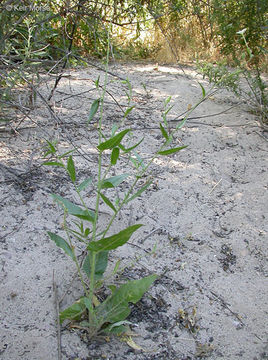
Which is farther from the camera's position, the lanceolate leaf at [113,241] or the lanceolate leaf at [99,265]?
the lanceolate leaf at [99,265]

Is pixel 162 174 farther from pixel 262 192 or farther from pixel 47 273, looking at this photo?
pixel 47 273

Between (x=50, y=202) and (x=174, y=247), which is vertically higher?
(x=50, y=202)

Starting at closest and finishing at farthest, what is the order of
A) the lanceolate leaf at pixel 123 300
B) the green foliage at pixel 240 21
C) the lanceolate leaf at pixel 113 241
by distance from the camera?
1. the lanceolate leaf at pixel 113 241
2. the lanceolate leaf at pixel 123 300
3. the green foliage at pixel 240 21

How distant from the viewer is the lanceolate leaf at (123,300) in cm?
137

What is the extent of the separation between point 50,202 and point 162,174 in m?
0.75

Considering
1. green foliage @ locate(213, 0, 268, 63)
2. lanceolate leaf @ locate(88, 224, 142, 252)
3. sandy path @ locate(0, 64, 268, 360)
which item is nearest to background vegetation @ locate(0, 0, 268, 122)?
green foliage @ locate(213, 0, 268, 63)

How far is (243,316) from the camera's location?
1625mm

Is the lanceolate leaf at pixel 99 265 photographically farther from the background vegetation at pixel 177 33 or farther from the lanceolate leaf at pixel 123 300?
the background vegetation at pixel 177 33

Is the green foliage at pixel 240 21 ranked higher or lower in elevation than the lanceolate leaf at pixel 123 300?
higher

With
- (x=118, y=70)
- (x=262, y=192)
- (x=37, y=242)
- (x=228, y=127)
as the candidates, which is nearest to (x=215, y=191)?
(x=262, y=192)

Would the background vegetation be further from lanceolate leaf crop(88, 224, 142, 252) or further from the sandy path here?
lanceolate leaf crop(88, 224, 142, 252)

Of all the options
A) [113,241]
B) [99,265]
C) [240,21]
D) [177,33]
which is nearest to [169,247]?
[99,265]

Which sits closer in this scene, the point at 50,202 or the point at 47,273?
the point at 47,273

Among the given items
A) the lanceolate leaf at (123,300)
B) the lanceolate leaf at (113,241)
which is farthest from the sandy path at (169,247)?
the lanceolate leaf at (113,241)
